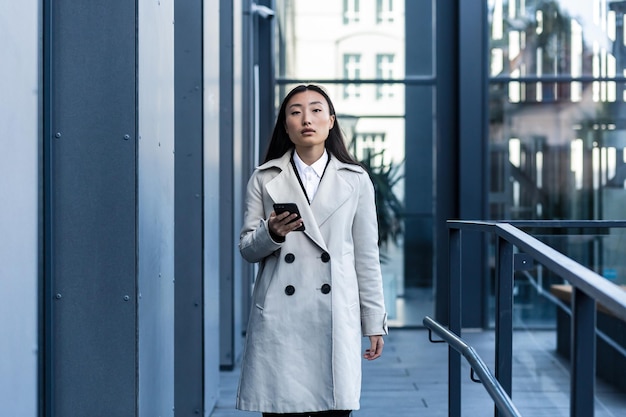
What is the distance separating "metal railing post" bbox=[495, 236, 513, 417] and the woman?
43cm

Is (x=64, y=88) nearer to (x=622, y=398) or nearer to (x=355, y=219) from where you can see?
(x=355, y=219)

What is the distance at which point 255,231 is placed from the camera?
3.14 meters

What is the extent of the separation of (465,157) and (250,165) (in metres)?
2.07

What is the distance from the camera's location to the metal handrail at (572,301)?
1.87 meters

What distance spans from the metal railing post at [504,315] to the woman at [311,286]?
43 centimetres

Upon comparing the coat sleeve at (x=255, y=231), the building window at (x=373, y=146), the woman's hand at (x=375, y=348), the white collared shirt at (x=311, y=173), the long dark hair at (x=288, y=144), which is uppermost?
the building window at (x=373, y=146)

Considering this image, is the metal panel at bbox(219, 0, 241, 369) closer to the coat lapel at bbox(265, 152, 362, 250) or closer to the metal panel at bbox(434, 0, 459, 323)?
the metal panel at bbox(434, 0, 459, 323)

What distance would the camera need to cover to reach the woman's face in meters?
3.25

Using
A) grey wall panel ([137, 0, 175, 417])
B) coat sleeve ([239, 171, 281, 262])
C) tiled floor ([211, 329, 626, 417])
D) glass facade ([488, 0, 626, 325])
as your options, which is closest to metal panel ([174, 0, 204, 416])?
tiled floor ([211, 329, 626, 417])

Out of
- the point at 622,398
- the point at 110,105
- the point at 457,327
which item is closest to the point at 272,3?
the point at 457,327

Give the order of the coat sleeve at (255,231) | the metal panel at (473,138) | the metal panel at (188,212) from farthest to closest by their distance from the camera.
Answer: the metal panel at (473,138)
the metal panel at (188,212)
the coat sleeve at (255,231)

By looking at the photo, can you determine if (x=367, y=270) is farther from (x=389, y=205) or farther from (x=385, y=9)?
(x=385, y=9)

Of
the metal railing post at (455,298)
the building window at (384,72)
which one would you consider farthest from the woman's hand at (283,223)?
the building window at (384,72)

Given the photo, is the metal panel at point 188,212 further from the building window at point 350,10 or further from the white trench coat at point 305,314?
the building window at point 350,10
